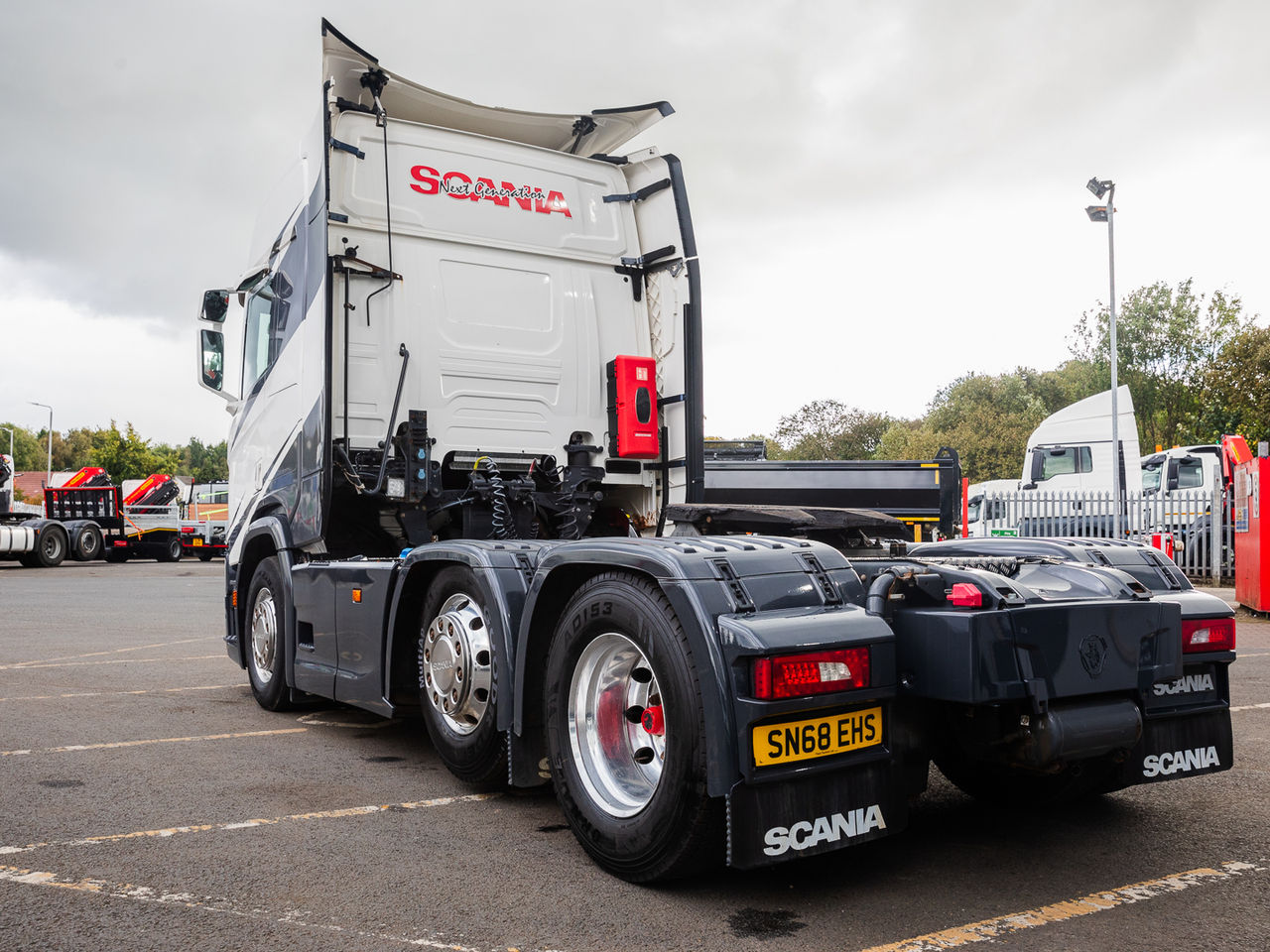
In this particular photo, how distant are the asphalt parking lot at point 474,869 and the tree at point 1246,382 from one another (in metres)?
31.6

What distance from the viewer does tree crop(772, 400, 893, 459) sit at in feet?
218

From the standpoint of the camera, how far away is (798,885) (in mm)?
3422

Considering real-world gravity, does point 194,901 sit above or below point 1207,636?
below

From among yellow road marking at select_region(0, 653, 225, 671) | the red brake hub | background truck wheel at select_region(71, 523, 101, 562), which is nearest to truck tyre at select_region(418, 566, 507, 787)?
the red brake hub

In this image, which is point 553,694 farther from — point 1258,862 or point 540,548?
point 1258,862

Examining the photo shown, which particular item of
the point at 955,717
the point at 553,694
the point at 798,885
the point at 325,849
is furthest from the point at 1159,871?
the point at 325,849

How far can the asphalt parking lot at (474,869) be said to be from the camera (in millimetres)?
3037

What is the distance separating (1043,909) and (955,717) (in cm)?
61

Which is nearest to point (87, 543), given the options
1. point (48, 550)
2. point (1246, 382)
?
point (48, 550)

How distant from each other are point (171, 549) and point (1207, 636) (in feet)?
111

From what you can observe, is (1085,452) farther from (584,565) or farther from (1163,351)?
(1163,351)

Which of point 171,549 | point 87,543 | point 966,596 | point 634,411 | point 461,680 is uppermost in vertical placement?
point 634,411

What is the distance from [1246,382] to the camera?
3325 cm

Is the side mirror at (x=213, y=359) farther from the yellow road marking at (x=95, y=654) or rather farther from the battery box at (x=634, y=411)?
the yellow road marking at (x=95, y=654)
